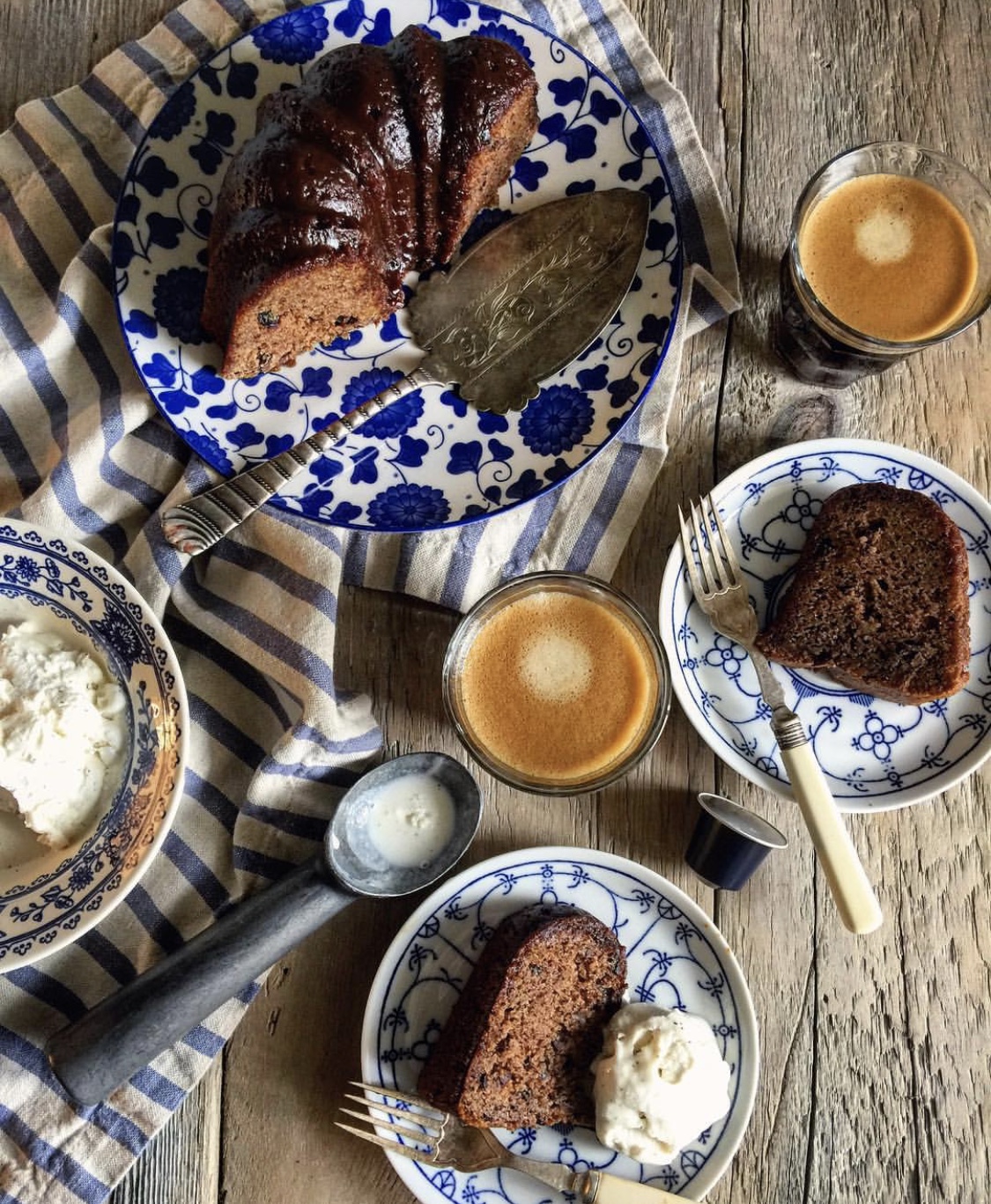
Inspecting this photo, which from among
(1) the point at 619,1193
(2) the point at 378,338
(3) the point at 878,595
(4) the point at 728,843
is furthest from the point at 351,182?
(1) the point at 619,1193

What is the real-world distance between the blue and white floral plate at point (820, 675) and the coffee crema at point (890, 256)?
10.7 inches

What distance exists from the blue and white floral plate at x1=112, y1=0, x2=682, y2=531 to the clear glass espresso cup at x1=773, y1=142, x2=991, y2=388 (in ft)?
0.84

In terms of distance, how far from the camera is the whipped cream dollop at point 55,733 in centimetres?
202

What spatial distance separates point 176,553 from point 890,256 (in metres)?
1.60

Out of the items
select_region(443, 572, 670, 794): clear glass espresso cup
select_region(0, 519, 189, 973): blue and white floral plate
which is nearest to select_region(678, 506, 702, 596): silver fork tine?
select_region(443, 572, 670, 794): clear glass espresso cup

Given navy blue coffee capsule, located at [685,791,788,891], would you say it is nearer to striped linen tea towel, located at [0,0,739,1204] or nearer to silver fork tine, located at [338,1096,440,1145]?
striped linen tea towel, located at [0,0,739,1204]

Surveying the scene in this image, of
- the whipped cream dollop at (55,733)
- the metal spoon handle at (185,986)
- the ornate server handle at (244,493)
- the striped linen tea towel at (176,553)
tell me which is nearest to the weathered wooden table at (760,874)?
the striped linen tea towel at (176,553)

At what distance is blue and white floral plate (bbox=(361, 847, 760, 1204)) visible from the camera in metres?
2.19

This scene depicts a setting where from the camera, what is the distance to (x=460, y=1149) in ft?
7.06

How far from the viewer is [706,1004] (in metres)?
2.25

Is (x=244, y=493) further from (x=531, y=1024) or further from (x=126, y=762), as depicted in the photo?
(x=531, y=1024)

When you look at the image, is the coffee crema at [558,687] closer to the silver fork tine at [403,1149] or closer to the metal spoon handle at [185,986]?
the metal spoon handle at [185,986]

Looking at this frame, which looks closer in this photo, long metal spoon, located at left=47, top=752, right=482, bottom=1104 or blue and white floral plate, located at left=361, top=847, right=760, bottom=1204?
long metal spoon, located at left=47, top=752, right=482, bottom=1104

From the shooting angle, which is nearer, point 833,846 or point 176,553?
point 833,846
